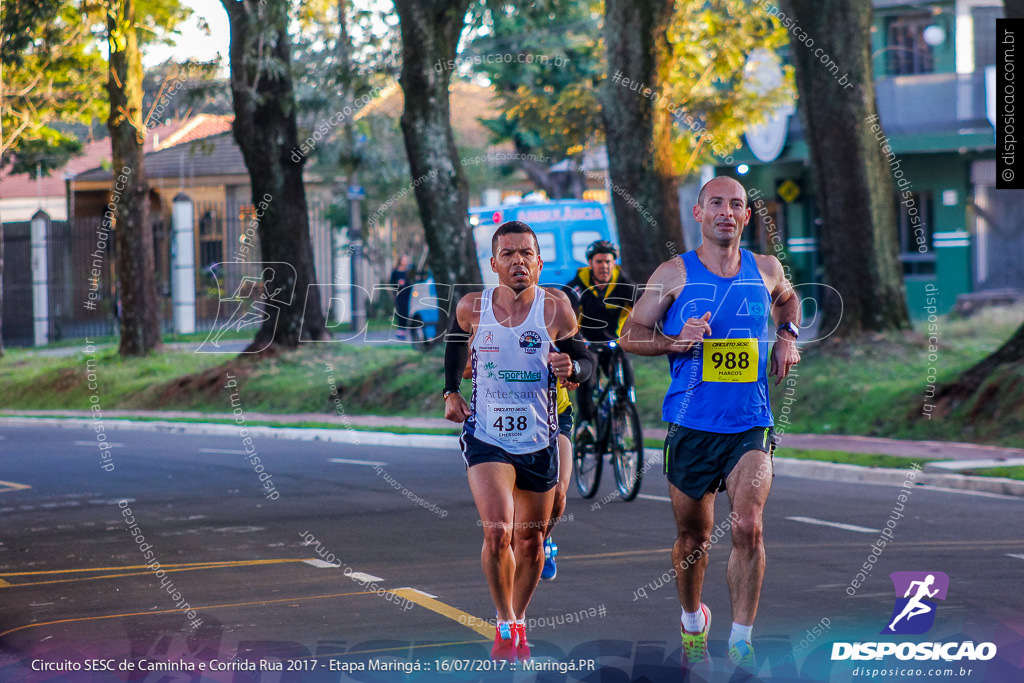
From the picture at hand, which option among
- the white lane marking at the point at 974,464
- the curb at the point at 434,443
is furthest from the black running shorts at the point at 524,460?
the white lane marking at the point at 974,464

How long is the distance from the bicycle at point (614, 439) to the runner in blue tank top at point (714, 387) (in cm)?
499

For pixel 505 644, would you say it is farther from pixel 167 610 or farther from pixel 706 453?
pixel 167 610

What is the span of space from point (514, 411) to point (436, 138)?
53.6 ft

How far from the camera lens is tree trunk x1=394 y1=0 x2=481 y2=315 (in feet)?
72.1

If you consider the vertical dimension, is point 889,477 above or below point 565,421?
below

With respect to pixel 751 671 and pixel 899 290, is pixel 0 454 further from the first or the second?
pixel 751 671

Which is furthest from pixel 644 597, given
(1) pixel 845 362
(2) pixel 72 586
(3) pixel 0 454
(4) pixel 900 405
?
(3) pixel 0 454

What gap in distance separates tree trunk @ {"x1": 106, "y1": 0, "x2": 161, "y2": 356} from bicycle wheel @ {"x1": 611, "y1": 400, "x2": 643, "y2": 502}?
17142 millimetres

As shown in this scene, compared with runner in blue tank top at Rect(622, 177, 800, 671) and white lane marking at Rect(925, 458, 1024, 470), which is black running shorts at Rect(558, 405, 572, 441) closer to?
runner in blue tank top at Rect(622, 177, 800, 671)

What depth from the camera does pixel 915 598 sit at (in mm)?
Result: 7766

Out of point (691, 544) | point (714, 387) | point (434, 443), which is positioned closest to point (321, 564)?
point (691, 544)

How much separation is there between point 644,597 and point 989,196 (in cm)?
2707

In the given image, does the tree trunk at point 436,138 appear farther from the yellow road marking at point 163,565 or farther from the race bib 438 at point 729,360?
the race bib 438 at point 729,360

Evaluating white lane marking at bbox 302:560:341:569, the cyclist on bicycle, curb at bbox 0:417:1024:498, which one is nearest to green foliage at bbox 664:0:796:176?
curb at bbox 0:417:1024:498
